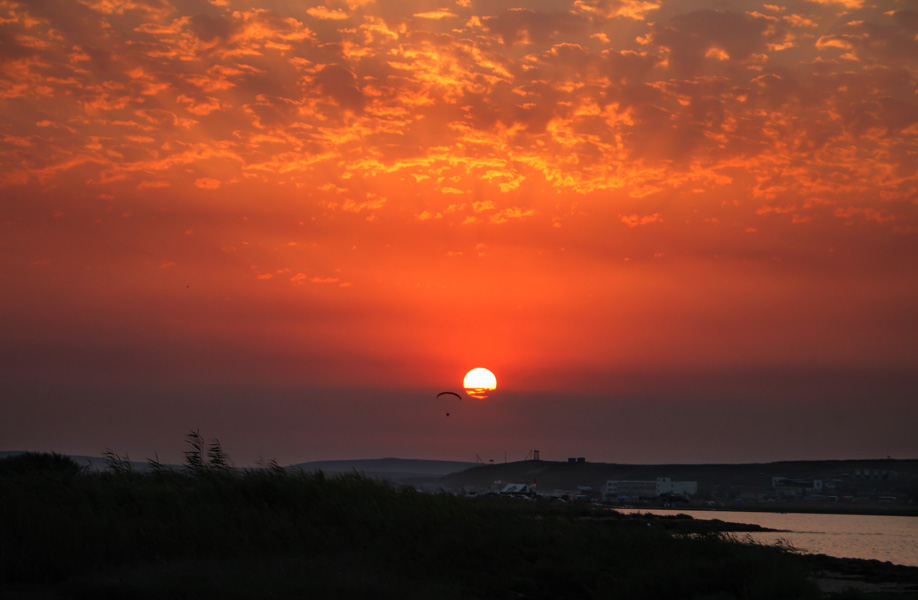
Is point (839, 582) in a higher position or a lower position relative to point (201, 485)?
lower

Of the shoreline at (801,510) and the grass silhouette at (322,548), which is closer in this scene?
the grass silhouette at (322,548)

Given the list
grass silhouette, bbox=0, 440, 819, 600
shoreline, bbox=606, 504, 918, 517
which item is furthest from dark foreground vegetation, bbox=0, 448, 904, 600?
shoreline, bbox=606, 504, 918, 517

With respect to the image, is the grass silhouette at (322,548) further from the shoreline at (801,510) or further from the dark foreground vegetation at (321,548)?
the shoreline at (801,510)

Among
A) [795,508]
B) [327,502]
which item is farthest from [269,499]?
[795,508]

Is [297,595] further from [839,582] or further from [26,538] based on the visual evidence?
[839,582]

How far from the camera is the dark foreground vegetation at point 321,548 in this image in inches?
874

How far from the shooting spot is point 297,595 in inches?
805

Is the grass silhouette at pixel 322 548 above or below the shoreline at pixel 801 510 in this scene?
above

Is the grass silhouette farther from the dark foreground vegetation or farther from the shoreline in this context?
the shoreline

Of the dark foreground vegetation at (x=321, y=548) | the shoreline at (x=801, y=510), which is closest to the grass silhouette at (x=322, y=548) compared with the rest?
the dark foreground vegetation at (x=321, y=548)

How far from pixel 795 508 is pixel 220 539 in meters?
169

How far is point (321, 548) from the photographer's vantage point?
27359 mm

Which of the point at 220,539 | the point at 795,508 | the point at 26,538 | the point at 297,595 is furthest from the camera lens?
the point at 795,508

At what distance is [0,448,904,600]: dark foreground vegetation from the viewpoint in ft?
72.8
